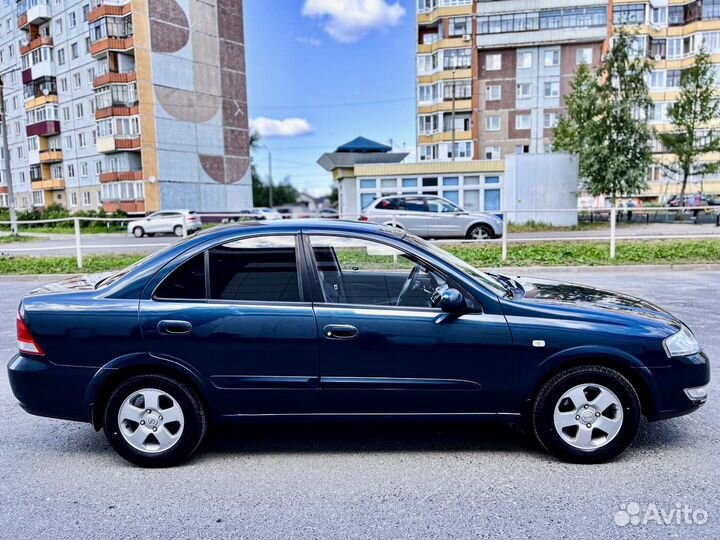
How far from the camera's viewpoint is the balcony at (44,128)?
53438 millimetres

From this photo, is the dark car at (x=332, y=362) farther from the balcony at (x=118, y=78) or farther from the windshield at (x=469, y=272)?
the balcony at (x=118, y=78)

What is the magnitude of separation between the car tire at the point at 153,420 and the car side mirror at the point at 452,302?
1.73 meters

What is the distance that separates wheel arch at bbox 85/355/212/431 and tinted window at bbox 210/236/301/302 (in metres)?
0.52

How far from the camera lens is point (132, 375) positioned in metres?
3.61

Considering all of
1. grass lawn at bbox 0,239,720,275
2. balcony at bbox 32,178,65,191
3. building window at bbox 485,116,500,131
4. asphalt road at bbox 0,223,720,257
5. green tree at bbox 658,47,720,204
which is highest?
building window at bbox 485,116,500,131

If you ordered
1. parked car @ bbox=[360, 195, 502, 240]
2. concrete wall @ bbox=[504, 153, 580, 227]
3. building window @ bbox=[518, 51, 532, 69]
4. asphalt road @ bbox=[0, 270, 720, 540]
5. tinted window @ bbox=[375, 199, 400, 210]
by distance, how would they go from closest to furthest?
1. asphalt road @ bbox=[0, 270, 720, 540]
2. parked car @ bbox=[360, 195, 502, 240]
3. tinted window @ bbox=[375, 199, 400, 210]
4. concrete wall @ bbox=[504, 153, 580, 227]
5. building window @ bbox=[518, 51, 532, 69]

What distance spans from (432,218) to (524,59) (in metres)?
40.0

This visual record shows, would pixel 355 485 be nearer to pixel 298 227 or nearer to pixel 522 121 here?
pixel 298 227

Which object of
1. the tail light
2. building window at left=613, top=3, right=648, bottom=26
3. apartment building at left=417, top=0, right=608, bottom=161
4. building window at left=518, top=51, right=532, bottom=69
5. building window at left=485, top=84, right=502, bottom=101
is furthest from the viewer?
building window at left=485, top=84, right=502, bottom=101

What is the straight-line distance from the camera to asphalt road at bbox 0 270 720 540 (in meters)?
2.92

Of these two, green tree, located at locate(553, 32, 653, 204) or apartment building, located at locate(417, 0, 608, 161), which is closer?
green tree, located at locate(553, 32, 653, 204)

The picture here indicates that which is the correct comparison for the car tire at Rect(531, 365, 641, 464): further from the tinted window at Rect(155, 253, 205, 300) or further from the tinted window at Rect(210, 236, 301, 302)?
the tinted window at Rect(155, 253, 205, 300)

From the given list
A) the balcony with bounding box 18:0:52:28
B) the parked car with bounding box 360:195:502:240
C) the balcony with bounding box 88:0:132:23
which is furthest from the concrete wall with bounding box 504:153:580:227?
the balcony with bounding box 18:0:52:28

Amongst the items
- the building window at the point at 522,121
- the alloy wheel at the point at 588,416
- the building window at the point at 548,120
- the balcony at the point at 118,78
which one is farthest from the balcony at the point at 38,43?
the alloy wheel at the point at 588,416
